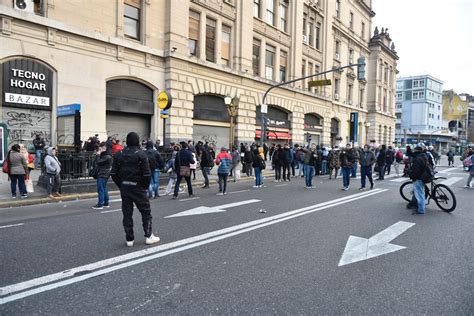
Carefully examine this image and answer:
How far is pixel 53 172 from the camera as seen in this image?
9852 millimetres

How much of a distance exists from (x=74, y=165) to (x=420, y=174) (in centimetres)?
1050

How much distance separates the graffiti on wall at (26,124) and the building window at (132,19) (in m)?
6.55

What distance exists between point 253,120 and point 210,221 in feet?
62.9

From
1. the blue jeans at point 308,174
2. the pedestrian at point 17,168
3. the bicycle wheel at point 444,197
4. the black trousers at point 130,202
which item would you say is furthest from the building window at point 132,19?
the bicycle wheel at point 444,197

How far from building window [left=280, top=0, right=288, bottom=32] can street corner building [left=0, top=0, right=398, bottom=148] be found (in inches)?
3.3

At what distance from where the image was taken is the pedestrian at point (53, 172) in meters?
9.75

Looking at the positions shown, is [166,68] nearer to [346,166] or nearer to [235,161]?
[235,161]

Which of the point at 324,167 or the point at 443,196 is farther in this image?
the point at 324,167

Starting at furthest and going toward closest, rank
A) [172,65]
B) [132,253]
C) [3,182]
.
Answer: [172,65] → [3,182] → [132,253]

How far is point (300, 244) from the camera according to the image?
5.65 meters

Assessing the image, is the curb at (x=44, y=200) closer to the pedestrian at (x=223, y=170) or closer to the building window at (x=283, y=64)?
the pedestrian at (x=223, y=170)

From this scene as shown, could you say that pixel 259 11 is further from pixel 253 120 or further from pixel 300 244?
pixel 300 244

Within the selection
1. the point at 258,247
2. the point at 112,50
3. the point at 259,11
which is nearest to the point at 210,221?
the point at 258,247

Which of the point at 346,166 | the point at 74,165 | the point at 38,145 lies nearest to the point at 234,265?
the point at 74,165
